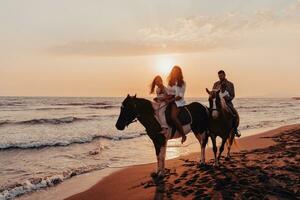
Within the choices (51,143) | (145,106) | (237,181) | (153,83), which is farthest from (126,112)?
(51,143)

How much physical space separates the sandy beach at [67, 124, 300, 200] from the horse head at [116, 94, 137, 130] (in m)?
1.60

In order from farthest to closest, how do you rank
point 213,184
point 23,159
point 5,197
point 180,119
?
→ point 23,159 → point 180,119 → point 5,197 → point 213,184

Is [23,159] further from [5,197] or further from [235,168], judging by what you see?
[235,168]

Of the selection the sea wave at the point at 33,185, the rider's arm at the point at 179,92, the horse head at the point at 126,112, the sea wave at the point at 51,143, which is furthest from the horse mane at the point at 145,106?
the sea wave at the point at 51,143

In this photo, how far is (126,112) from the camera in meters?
10.0

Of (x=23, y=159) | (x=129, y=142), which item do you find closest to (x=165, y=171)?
(x=23, y=159)

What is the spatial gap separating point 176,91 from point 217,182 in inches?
114

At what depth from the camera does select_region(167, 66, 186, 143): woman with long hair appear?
10.2 metres

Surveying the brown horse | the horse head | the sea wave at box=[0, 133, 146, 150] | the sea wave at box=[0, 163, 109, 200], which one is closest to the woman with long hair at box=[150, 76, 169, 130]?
the horse head

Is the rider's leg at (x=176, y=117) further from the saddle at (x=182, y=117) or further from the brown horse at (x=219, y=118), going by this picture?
the brown horse at (x=219, y=118)

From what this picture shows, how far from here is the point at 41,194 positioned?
33.1 feet

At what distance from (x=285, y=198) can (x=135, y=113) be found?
451 centimetres

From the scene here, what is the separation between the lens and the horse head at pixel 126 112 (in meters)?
10.0

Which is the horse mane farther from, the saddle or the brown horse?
the brown horse
